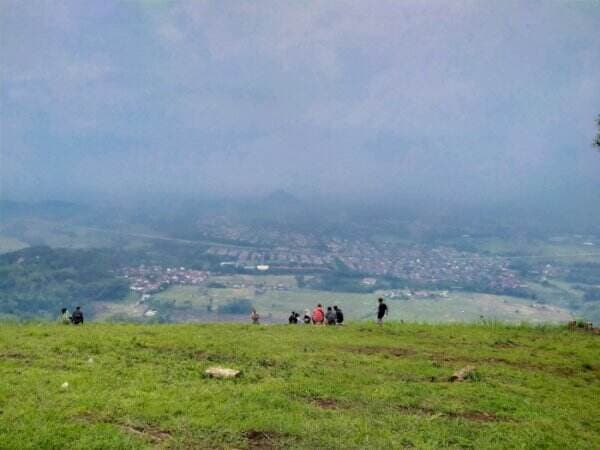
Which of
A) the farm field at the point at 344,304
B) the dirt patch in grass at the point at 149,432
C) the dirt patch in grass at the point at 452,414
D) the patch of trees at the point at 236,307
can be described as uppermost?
the dirt patch in grass at the point at 149,432

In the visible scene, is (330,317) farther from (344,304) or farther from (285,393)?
(344,304)

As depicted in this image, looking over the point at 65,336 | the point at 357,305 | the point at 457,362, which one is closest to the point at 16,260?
the point at 357,305

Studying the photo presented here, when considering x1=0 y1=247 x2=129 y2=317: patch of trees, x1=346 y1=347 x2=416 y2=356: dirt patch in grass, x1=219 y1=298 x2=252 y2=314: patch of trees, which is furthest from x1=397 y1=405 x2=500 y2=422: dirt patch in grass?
x1=0 y1=247 x2=129 y2=317: patch of trees

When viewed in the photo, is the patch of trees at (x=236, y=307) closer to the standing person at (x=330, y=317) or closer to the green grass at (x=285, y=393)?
the standing person at (x=330, y=317)

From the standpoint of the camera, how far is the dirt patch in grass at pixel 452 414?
623 inches

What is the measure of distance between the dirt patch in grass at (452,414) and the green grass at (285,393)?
6 cm

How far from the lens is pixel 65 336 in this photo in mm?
25031

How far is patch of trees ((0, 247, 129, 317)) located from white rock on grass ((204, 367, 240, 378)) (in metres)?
98.4

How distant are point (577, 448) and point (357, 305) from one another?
112078 millimetres

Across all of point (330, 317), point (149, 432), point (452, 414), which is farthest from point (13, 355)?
point (330, 317)

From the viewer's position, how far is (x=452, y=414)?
1606 cm

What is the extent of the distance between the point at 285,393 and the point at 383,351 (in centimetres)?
936

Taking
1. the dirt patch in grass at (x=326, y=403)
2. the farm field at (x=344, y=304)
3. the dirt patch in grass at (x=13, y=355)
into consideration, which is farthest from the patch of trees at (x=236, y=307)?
the dirt patch in grass at (x=326, y=403)

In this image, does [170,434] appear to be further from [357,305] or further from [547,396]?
[357,305]
